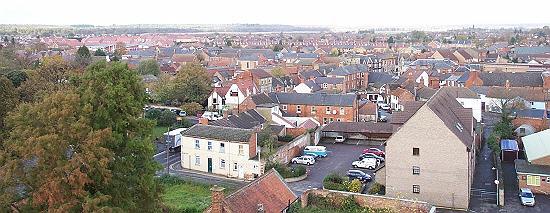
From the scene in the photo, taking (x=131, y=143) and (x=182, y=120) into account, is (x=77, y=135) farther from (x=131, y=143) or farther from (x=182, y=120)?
(x=182, y=120)

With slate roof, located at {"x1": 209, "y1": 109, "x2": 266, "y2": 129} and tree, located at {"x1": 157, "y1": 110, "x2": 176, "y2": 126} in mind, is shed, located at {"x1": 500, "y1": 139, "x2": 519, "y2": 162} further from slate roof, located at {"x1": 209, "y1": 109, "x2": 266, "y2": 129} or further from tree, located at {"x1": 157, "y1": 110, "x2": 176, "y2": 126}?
tree, located at {"x1": 157, "y1": 110, "x2": 176, "y2": 126}

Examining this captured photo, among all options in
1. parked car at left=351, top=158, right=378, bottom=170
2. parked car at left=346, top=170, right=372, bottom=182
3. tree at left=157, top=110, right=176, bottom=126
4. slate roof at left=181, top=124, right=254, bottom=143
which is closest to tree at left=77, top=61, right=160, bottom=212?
slate roof at left=181, top=124, right=254, bottom=143

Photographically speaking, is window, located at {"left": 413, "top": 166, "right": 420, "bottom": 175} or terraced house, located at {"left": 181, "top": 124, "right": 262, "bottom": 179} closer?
window, located at {"left": 413, "top": 166, "right": 420, "bottom": 175}

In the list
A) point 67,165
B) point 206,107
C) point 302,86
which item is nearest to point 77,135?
point 67,165

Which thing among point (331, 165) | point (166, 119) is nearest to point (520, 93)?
point (331, 165)

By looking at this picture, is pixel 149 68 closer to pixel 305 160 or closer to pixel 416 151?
pixel 305 160

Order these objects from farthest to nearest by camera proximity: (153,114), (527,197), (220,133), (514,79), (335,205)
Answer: (514,79), (153,114), (220,133), (527,197), (335,205)
